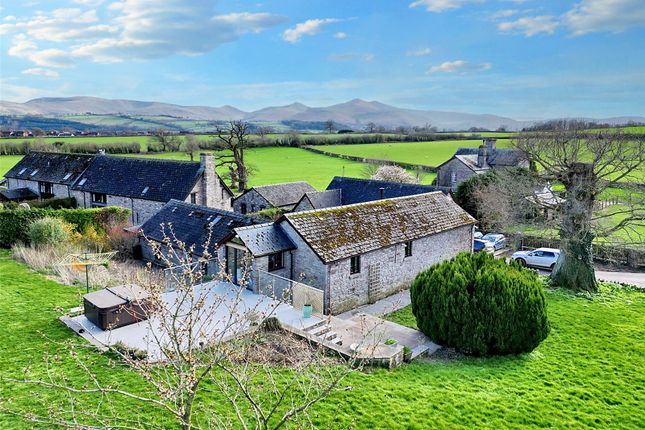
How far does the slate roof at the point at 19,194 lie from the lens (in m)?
50.3

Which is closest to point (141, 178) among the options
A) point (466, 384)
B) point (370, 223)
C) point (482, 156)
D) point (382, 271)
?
point (370, 223)

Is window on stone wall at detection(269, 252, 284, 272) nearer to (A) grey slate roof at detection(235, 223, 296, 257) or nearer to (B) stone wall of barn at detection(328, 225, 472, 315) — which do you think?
(A) grey slate roof at detection(235, 223, 296, 257)

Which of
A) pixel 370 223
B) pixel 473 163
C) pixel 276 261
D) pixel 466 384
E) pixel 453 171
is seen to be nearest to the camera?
pixel 466 384

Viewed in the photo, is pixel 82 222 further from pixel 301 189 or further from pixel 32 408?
pixel 32 408

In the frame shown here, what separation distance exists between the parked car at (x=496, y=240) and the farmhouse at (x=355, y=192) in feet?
16.2

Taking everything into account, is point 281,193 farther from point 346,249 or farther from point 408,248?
point 346,249

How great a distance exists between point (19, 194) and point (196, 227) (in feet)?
115

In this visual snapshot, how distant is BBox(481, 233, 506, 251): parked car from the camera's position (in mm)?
36281

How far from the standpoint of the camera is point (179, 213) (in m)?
29.8

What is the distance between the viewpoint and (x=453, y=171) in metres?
56.4

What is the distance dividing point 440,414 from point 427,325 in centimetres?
567

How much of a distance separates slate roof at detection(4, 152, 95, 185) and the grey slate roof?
112 feet

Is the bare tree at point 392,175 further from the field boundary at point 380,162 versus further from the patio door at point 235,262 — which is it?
the patio door at point 235,262

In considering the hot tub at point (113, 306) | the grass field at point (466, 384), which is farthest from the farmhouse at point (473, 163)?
the hot tub at point (113, 306)
